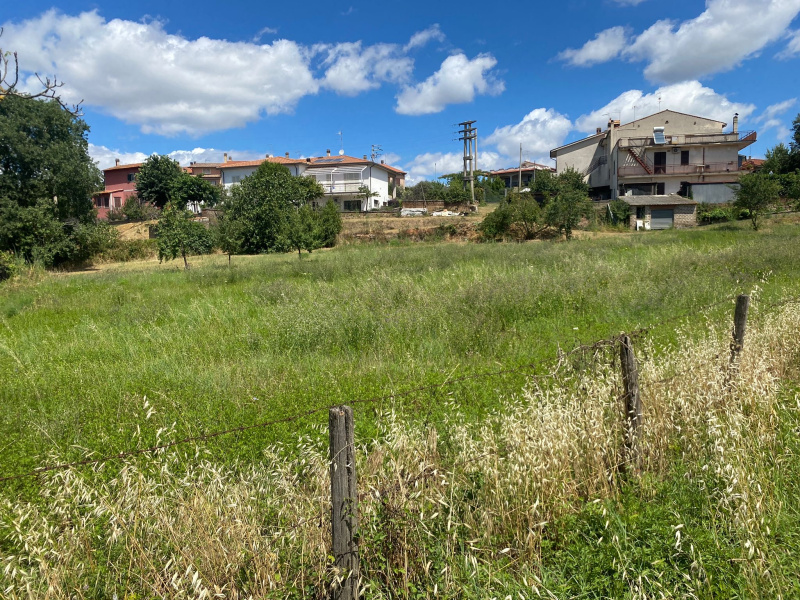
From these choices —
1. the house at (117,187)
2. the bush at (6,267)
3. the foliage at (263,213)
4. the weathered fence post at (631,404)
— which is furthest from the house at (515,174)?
the weathered fence post at (631,404)

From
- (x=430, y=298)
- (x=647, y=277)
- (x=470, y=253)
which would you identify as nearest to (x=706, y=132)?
(x=470, y=253)

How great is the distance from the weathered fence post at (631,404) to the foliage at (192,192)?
52436 millimetres

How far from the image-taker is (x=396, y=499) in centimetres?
289

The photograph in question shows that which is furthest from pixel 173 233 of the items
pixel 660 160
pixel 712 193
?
pixel 660 160

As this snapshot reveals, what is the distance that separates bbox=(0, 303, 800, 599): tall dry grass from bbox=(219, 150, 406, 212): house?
5784cm

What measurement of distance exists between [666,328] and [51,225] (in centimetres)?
3478

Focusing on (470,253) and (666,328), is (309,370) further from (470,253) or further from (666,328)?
(470,253)

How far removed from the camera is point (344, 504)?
100 inches

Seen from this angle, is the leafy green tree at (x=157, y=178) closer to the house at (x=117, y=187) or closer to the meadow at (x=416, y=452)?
the house at (x=117, y=187)

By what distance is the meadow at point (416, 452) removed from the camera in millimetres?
2738

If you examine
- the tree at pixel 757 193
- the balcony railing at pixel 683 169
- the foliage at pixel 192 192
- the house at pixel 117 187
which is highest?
the house at pixel 117 187

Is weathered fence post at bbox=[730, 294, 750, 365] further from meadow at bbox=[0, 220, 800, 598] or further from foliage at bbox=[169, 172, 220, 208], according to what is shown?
foliage at bbox=[169, 172, 220, 208]

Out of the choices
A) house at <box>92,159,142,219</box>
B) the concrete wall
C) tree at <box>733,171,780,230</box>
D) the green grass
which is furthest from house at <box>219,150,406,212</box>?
the green grass

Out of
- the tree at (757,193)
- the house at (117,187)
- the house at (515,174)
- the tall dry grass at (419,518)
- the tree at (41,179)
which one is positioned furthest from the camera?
the house at (515,174)
